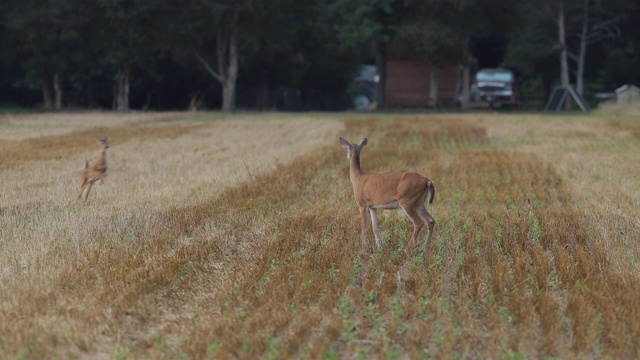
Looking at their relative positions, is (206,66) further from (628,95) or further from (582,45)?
(628,95)

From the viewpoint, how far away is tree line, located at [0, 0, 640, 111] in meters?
51.4

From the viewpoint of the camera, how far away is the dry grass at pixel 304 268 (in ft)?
22.1

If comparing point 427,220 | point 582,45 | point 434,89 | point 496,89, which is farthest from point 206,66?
point 427,220

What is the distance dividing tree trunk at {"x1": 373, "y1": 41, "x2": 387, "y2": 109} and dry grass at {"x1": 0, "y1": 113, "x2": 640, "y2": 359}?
39524mm

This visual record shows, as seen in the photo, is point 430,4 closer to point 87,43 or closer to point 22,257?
point 87,43

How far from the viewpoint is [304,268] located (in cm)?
884

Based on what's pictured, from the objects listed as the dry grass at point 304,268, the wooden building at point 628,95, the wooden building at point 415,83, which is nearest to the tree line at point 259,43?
the wooden building at point 415,83

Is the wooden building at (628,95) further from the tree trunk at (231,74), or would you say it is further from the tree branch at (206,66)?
the tree branch at (206,66)

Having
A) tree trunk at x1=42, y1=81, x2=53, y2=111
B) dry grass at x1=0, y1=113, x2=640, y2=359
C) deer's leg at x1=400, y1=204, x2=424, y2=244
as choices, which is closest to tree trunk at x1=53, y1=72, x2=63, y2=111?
tree trunk at x1=42, y1=81, x2=53, y2=111

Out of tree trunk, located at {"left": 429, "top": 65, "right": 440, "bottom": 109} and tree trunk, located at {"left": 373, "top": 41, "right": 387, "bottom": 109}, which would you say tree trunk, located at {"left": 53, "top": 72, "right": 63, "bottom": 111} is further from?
tree trunk, located at {"left": 429, "top": 65, "right": 440, "bottom": 109}

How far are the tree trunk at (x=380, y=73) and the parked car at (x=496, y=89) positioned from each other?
20.5 ft

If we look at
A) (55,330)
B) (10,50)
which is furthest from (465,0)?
(55,330)

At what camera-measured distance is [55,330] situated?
6.79 metres

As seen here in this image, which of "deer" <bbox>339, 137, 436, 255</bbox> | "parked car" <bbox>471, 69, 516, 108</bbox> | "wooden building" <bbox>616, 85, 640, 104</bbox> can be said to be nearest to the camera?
"deer" <bbox>339, 137, 436, 255</bbox>
